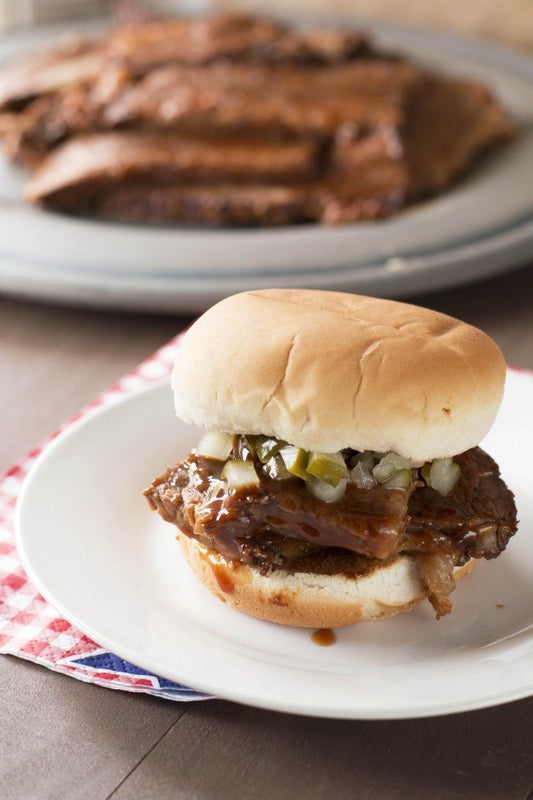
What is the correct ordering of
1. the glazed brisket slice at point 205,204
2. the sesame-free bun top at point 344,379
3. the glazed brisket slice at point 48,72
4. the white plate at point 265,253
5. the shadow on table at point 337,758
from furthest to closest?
1. the glazed brisket slice at point 48,72
2. the glazed brisket slice at point 205,204
3. the white plate at point 265,253
4. the sesame-free bun top at point 344,379
5. the shadow on table at point 337,758

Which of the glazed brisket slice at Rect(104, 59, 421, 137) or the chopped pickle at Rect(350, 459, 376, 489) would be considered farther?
the glazed brisket slice at Rect(104, 59, 421, 137)

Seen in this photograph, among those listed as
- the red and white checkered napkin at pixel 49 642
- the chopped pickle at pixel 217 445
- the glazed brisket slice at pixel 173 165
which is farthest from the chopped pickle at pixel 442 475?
the glazed brisket slice at pixel 173 165

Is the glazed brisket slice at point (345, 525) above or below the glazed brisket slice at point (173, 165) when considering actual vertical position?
above

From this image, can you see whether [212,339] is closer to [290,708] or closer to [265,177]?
[290,708]

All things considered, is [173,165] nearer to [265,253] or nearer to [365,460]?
[265,253]

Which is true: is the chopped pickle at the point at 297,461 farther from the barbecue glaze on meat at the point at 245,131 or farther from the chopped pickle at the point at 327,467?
the barbecue glaze on meat at the point at 245,131

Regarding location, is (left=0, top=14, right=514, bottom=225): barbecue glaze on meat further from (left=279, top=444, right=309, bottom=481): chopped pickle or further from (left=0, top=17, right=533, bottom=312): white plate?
(left=279, top=444, right=309, bottom=481): chopped pickle

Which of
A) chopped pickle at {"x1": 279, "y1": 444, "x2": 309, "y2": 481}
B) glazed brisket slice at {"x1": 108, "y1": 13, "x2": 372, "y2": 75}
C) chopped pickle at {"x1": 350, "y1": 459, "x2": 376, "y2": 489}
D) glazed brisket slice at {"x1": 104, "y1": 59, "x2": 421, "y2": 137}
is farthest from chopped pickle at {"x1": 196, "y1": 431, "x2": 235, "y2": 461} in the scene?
glazed brisket slice at {"x1": 108, "y1": 13, "x2": 372, "y2": 75}
